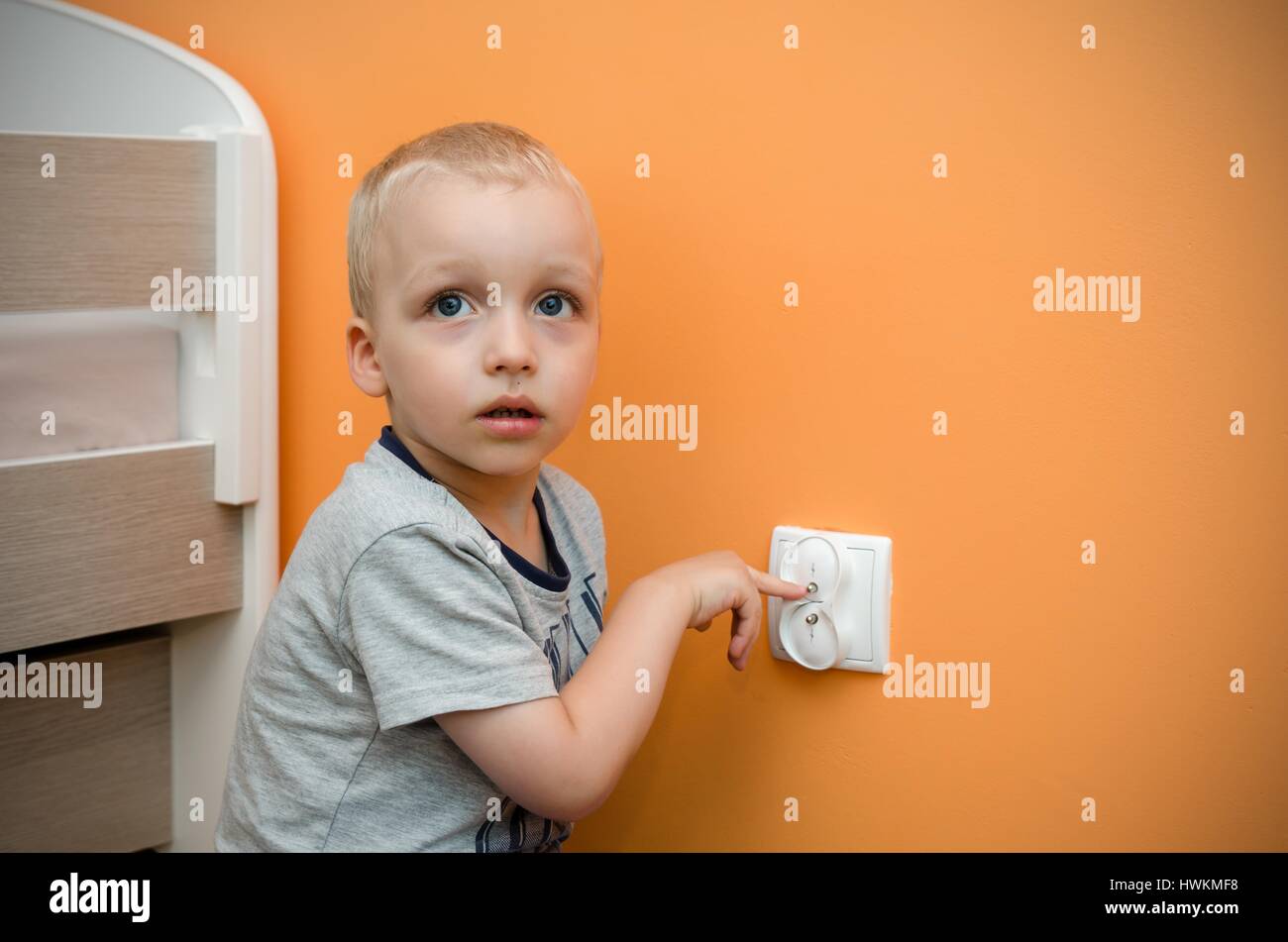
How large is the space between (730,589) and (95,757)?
2.00 feet

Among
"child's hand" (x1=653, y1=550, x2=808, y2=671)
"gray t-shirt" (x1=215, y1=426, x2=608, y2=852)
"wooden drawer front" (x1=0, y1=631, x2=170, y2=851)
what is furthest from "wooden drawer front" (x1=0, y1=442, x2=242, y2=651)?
"child's hand" (x1=653, y1=550, x2=808, y2=671)

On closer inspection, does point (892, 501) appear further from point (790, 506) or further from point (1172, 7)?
point (1172, 7)

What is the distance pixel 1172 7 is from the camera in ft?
2.36

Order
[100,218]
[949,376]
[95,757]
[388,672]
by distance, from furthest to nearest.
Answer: [95,757] < [100,218] < [949,376] < [388,672]

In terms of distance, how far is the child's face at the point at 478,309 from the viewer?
0.70 meters

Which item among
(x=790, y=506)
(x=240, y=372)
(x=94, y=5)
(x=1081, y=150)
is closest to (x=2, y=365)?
(x=240, y=372)

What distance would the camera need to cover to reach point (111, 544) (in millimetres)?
920

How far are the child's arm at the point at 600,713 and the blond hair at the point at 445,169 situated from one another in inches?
8.8

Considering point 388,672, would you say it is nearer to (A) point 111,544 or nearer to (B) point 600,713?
(B) point 600,713

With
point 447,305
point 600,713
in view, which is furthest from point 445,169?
point 600,713

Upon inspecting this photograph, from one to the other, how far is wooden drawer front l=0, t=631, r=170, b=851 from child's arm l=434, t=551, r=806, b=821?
19.3 inches

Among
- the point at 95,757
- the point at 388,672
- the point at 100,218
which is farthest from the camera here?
the point at 95,757

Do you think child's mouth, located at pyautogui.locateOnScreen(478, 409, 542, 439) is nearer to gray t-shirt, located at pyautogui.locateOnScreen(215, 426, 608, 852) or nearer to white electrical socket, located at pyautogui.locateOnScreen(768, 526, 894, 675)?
gray t-shirt, located at pyautogui.locateOnScreen(215, 426, 608, 852)
